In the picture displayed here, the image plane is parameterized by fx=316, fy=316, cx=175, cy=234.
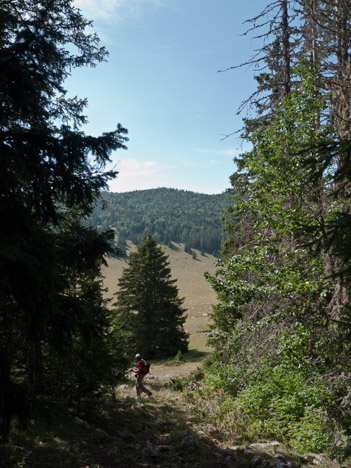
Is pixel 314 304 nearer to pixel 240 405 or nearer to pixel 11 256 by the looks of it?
pixel 240 405

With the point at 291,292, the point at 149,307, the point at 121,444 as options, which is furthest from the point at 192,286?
the point at 121,444

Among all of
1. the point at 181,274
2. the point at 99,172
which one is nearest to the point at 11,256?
the point at 99,172

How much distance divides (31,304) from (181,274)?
388 ft

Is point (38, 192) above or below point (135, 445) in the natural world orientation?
above

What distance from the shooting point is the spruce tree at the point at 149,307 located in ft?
87.7

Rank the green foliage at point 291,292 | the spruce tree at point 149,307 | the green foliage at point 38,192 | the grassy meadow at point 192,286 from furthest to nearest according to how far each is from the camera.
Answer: the grassy meadow at point 192,286 < the spruce tree at point 149,307 < the green foliage at point 291,292 < the green foliage at point 38,192

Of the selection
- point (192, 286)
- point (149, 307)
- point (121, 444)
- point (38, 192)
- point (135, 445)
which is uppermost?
point (38, 192)

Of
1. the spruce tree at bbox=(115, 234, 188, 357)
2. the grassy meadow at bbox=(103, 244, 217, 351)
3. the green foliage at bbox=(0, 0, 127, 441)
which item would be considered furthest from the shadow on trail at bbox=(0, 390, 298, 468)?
the spruce tree at bbox=(115, 234, 188, 357)

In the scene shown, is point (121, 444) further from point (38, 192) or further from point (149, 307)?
point (149, 307)

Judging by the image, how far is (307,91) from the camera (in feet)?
27.3

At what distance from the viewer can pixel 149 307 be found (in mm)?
27359

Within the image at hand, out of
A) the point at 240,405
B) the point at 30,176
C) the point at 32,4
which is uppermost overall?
the point at 32,4

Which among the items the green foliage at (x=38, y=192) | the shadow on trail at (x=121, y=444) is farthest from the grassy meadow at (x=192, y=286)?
the shadow on trail at (x=121, y=444)

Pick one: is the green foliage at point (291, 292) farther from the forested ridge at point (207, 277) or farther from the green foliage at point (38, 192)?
the green foliage at point (38, 192)
